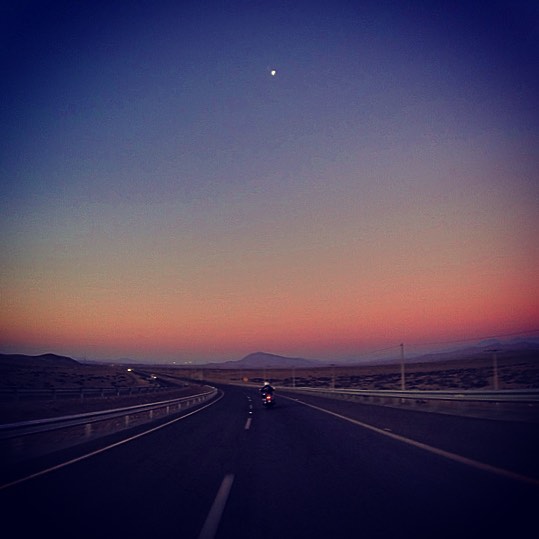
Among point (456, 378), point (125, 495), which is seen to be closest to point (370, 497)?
point (125, 495)

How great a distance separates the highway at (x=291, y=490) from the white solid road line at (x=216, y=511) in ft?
0.05

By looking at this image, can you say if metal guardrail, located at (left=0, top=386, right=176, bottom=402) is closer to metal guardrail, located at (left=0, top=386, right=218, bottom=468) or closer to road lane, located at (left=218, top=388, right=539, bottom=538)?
metal guardrail, located at (left=0, top=386, right=218, bottom=468)

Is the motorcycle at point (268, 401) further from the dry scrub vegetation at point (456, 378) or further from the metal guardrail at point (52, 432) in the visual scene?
the dry scrub vegetation at point (456, 378)

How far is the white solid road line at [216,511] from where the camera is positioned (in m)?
5.33

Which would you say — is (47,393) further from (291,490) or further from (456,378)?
(456,378)

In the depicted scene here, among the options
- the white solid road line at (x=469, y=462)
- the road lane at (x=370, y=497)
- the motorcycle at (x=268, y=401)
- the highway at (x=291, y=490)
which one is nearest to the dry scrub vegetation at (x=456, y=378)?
the motorcycle at (x=268, y=401)

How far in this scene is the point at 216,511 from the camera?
620 cm

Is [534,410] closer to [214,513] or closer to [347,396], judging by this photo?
[214,513]

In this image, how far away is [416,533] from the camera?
5.24 meters

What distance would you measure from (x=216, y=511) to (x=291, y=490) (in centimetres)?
169

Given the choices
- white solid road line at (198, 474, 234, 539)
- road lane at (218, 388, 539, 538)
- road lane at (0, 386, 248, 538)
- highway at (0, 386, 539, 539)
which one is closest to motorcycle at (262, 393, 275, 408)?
highway at (0, 386, 539, 539)

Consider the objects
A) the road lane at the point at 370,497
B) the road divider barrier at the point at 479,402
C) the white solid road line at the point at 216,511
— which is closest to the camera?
the white solid road line at the point at 216,511

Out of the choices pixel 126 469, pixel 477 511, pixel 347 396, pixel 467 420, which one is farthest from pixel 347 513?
pixel 347 396

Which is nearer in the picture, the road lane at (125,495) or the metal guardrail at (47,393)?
the road lane at (125,495)
